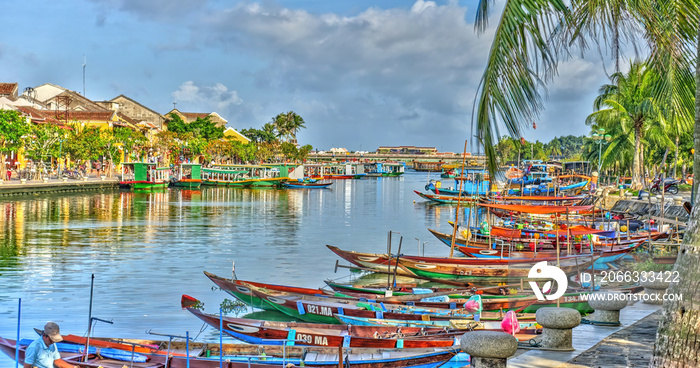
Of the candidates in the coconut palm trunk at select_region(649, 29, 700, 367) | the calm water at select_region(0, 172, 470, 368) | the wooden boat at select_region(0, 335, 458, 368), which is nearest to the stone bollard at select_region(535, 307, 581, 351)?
the wooden boat at select_region(0, 335, 458, 368)

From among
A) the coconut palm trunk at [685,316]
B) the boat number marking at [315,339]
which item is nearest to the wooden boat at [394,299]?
the boat number marking at [315,339]

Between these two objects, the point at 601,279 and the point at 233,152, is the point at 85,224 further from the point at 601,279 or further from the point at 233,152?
the point at 233,152

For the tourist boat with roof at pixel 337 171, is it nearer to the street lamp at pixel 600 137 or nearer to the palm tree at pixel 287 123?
the palm tree at pixel 287 123

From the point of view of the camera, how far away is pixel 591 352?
30.5 feet

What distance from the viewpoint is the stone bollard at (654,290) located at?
13.0 metres

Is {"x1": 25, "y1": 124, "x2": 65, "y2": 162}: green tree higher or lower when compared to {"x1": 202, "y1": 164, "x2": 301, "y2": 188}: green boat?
higher

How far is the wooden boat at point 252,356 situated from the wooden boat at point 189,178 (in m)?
77.6

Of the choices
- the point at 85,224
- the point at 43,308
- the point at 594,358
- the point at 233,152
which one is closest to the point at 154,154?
the point at 233,152

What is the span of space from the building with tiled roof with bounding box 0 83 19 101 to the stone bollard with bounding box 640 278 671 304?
8486cm

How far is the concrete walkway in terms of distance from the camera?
28.7 feet

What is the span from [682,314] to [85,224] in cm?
4075

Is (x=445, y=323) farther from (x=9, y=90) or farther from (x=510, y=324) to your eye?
(x=9, y=90)

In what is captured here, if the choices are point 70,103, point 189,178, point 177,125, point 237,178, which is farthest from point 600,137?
point 177,125

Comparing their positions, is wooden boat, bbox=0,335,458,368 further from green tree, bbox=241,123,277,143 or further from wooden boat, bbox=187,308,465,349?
green tree, bbox=241,123,277,143
